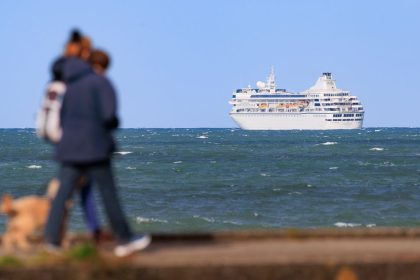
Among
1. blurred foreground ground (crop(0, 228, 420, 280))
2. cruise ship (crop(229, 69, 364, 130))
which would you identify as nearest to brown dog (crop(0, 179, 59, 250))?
blurred foreground ground (crop(0, 228, 420, 280))

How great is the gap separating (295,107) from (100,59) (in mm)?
132758

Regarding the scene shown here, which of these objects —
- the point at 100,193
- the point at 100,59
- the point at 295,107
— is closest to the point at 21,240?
the point at 100,193

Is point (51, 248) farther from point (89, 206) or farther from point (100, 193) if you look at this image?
point (89, 206)

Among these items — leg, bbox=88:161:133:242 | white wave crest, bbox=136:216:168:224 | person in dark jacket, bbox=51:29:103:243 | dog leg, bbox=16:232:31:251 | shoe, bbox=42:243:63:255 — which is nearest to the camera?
shoe, bbox=42:243:63:255

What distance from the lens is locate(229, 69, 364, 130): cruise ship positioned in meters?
138

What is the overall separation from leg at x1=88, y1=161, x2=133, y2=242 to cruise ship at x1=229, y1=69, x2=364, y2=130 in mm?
130797

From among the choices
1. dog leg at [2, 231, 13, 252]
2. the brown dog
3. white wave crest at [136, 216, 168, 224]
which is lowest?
white wave crest at [136, 216, 168, 224]

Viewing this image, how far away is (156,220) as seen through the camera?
71.9ft

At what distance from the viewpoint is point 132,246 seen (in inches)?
242

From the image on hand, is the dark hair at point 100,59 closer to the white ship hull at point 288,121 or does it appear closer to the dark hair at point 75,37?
the dark hair at point 75,37

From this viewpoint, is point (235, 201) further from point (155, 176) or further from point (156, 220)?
point (155, 176)

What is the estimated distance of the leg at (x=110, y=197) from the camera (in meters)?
6.05

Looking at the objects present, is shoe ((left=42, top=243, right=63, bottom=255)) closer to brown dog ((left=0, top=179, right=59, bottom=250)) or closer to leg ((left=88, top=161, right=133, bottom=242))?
brown dog ((left=0, top=179, right=59, bottom=250))

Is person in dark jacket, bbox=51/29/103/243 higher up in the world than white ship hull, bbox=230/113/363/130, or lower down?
higher up
